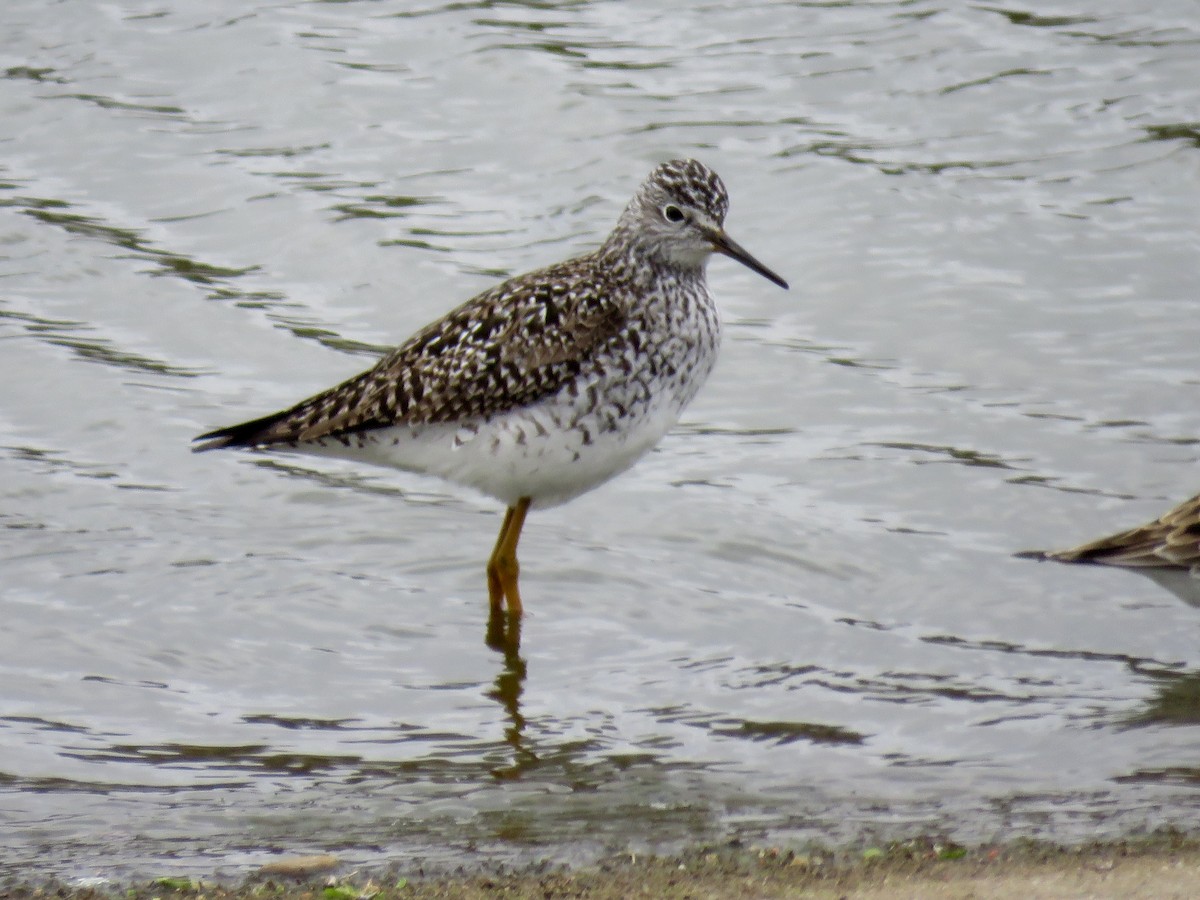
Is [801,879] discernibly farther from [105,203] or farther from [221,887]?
[105,203]

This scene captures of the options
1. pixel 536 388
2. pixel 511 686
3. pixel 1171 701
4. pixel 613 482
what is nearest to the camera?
pixel 1171 701

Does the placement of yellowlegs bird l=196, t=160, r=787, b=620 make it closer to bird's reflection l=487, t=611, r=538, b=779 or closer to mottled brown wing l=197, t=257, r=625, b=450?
mottled brown wing l=197, t=257, r=625, b=450

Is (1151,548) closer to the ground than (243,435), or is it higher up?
closer to the ground

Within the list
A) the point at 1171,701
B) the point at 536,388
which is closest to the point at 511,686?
the point at 536,388

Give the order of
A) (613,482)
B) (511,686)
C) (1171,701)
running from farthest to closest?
(613,482), (511,686), (1171,701)

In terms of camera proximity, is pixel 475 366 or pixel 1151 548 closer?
pixel 1151 548

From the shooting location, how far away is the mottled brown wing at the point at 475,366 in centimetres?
837

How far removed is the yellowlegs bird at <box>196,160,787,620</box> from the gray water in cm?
71

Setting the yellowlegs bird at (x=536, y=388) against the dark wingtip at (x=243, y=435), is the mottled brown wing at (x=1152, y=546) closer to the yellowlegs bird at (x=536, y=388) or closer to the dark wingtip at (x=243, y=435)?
the yellowlegs bird at (x=536, y=388)

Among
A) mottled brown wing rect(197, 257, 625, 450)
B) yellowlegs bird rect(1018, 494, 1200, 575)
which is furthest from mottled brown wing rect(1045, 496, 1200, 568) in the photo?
mottled brown wing rect(197, 257, 625, 450)

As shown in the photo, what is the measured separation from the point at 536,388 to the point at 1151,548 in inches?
111

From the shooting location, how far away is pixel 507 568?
881 cm

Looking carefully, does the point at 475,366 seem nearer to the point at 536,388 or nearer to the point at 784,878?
the point at 536,388

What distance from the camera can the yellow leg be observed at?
8742mm
